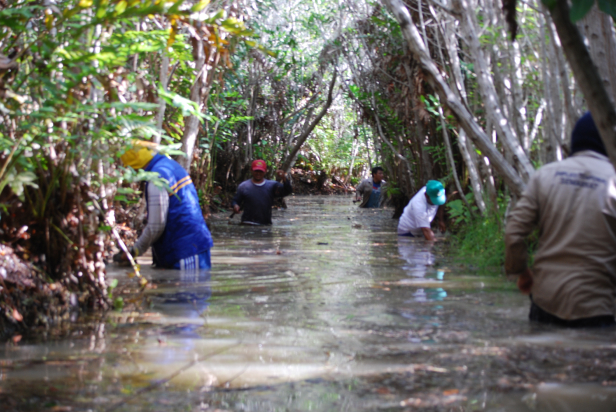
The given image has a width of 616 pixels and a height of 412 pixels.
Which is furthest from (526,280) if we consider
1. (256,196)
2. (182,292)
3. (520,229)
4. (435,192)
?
(256,196)

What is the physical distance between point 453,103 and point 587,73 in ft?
11.9

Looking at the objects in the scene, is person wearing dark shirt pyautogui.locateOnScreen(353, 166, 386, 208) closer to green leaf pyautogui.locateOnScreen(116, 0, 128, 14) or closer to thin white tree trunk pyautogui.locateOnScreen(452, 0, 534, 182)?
thin white tree trunk pyautogui.locateOnScreen(452, 0, 534, 182)

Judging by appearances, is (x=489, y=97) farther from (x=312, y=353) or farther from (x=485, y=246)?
(x=312, y=353)

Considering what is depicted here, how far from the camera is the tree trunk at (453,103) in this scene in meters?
5.37

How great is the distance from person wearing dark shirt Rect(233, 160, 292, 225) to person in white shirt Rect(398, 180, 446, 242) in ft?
10.3

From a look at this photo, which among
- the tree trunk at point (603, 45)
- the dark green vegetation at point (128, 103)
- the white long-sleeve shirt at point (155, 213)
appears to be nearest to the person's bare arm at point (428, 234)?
the dark green vegetation at point (128, 103)

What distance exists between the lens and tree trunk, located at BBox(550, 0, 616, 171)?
1.81 m

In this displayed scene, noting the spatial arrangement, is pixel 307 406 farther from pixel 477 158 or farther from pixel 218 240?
pixel 218 240

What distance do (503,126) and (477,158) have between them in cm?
302

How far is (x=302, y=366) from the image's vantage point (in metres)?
3.51

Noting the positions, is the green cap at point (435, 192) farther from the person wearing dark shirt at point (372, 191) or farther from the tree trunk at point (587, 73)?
the person wearing dark shirt at point (372, 191)

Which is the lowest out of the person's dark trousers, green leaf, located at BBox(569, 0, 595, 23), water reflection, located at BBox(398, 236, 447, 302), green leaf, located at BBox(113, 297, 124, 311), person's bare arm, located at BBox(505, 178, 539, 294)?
water reflection, located at BBox(398, 236, 447, 302)

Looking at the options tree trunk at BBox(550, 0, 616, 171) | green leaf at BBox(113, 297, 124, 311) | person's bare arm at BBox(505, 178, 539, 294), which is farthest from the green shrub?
tree trunk at BBox(550, 0, 616, 171)

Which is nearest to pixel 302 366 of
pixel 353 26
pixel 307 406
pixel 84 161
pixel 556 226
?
pixel 307 406
